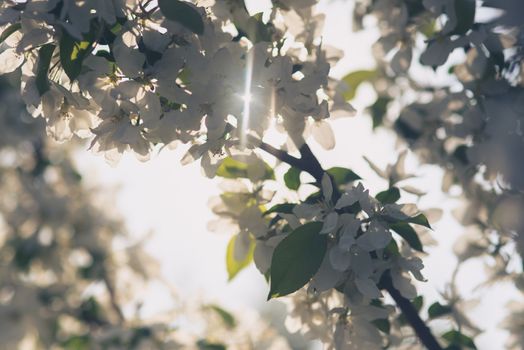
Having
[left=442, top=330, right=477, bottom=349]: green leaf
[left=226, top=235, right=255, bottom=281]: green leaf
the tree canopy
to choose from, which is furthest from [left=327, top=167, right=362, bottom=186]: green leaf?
[left=442, top=330, right=477, bottom=349]: green leaf

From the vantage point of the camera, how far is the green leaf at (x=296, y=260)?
1.41 metres

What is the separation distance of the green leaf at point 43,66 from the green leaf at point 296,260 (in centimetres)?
62

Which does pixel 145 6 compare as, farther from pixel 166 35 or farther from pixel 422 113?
pixel 422 113

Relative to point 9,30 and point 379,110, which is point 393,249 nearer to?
point 9,30

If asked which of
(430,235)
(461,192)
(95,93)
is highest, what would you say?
Result: (95,93)

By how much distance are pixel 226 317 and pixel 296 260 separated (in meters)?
1.81

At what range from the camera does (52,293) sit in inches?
156

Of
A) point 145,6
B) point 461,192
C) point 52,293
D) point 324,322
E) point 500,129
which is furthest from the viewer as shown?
point 52,293

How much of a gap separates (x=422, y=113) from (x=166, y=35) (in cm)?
134

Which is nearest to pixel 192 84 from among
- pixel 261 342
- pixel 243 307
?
pixel 261 342

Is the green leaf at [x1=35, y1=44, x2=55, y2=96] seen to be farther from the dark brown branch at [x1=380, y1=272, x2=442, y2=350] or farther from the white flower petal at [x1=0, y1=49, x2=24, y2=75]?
the dark brown branch at [x1=380, y1=272, x2=442, y2=350]

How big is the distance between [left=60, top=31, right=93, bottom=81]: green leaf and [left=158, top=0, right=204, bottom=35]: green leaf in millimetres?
205

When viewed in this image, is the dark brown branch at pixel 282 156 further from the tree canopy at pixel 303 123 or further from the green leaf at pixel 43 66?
the green leaf at pixel 43 66

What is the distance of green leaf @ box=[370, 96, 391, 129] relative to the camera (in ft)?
9.18
